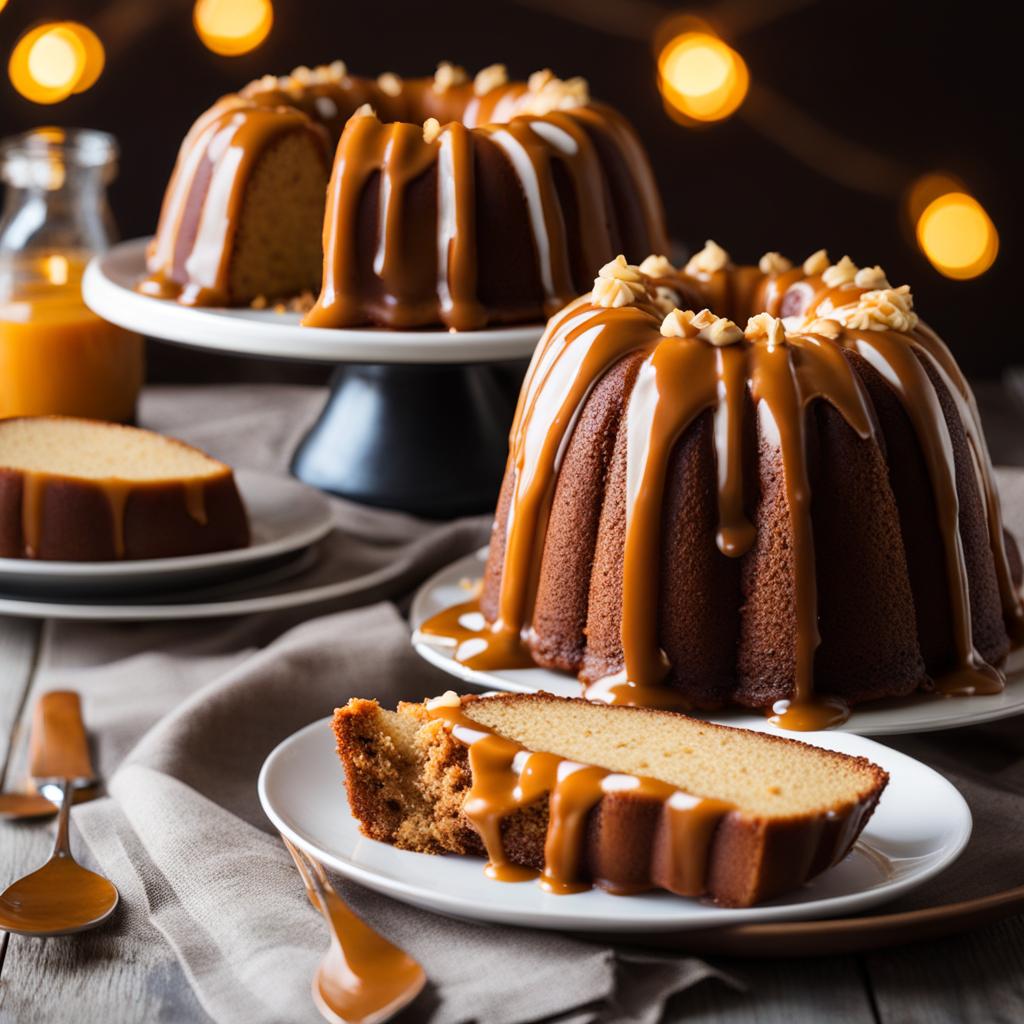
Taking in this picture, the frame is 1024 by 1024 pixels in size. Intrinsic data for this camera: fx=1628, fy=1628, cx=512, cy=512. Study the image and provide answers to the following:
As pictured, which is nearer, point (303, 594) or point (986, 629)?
point (986, 629)

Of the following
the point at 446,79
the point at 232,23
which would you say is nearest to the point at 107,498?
the point at 446,79

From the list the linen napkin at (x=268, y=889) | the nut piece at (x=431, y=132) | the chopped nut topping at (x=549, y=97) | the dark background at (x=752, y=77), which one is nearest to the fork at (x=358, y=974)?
the linen napkin at (x=268, y=889)

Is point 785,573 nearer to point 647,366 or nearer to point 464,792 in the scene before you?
point 647,366

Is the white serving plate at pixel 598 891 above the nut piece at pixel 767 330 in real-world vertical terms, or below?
below

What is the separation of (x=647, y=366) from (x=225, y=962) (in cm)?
62

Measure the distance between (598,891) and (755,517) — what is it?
40cm

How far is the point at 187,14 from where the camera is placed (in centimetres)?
317

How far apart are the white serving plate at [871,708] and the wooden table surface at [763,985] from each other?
0.21m

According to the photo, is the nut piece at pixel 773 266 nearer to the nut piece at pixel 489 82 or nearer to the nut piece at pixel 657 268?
the nut piece at pixel 657 268

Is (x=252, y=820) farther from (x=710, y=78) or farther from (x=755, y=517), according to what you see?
(x=710, y=78)

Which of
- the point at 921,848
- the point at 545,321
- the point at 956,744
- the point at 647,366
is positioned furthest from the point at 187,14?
the point at 921,848

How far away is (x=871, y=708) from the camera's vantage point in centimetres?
144

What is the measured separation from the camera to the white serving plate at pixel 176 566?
1813mm

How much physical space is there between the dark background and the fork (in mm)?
2350
